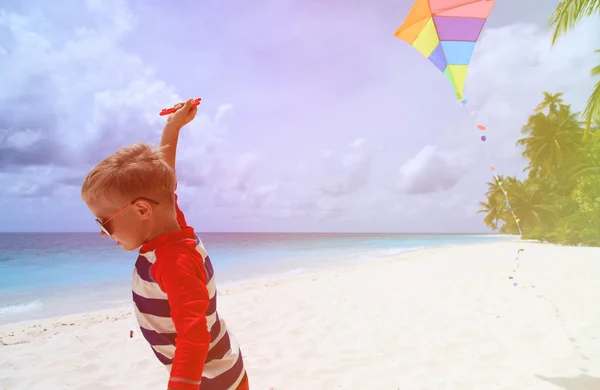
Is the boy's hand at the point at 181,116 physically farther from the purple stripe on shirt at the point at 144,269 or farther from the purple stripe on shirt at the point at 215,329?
the purple stripe on shirt at the point at 215,329

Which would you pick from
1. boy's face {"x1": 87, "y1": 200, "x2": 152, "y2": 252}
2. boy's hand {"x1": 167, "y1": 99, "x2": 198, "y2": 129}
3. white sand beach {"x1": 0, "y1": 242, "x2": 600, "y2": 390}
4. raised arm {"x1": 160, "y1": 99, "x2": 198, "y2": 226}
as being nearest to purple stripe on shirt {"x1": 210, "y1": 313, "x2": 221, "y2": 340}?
boy's face {"x1": 87, "y1": 200, "x2": 152, "y2": 252}

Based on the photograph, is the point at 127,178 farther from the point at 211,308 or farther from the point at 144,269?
the point at 211,308

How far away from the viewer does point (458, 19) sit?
4.05 metres

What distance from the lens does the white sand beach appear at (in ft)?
10.6

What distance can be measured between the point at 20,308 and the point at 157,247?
10.3 meters

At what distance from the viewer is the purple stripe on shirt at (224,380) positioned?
1197 mm

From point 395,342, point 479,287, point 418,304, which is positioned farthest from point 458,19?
point 479,287

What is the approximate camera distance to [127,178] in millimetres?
1025

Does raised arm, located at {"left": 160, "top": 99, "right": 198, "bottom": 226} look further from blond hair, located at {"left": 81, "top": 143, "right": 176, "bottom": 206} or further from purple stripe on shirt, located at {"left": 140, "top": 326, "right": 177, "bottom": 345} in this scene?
purple stripe on shirt, located at {"left": 140, "top": 326, "right": 177, "bottom": 345}

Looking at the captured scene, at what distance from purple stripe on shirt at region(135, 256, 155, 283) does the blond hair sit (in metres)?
0.18

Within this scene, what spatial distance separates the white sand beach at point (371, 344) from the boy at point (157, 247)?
2.33 m

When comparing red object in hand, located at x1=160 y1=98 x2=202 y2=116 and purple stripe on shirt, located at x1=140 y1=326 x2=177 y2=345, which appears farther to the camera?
red object in hand, located at x1=160 y1=98 x2=202 y2=116

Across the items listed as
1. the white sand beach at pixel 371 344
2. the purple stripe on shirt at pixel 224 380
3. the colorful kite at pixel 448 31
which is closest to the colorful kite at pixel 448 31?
the colorful kite at pixel 448 31

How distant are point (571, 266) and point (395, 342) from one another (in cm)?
862
